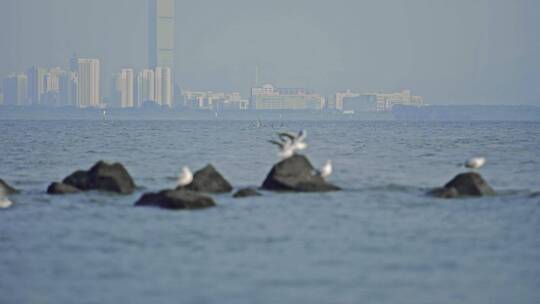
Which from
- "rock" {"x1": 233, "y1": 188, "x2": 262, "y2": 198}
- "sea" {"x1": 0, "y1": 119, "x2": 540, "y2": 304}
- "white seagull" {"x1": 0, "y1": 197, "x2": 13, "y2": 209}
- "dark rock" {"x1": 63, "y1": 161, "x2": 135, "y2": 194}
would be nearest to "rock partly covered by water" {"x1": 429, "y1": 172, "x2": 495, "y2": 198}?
"sea" {"x1": 0, "y1": 119, "x2": 540, "y2": 304}

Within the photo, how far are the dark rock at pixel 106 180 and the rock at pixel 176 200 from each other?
2.79 metres

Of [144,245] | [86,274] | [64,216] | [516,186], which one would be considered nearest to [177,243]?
[144,245]

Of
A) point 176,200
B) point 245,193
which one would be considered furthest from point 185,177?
point 176,200

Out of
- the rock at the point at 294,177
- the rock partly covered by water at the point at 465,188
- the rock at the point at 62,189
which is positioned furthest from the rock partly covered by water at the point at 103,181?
the rock partly covered by water at the point at 465,188

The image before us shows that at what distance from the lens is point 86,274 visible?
17344 millimetres

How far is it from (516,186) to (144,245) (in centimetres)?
1640

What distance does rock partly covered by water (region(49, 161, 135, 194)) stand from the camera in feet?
94.2

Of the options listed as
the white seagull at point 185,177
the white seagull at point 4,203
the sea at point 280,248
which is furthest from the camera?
the white seagull at point 185,177

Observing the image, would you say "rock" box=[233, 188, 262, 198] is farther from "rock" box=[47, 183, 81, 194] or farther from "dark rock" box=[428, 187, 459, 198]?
"dark rock" box=[428, 187, 459, 198]

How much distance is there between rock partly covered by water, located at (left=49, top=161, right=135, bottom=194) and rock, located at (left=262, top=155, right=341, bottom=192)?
161 inches

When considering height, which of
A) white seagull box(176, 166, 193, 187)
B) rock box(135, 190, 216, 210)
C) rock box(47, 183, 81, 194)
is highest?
white seagull box(176, 166, 193, 187)

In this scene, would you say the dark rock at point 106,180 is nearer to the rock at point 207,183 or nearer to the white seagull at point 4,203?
the rock at point 207,183

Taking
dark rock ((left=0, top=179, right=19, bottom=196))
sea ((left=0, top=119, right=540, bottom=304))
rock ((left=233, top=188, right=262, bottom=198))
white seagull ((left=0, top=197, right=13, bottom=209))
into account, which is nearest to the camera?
sea ((left=0, top=119, right=540, bottom=304))

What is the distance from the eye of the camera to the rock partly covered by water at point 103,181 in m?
28.7
